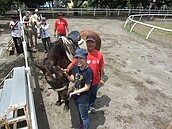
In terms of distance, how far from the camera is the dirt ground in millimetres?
4434

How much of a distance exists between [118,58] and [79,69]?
5362mm

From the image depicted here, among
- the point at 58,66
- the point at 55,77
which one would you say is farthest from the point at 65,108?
the point at 55,77

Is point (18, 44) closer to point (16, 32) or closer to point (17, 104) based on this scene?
point (16, 32)

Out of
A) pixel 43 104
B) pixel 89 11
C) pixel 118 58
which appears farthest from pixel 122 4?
pixel 43 104

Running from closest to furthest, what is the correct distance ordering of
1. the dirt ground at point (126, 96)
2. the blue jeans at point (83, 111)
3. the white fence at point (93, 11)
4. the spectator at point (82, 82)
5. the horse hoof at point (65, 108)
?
1. the spectator at point (82, 82)
2. the blue jeans at point (83, 111)
3. the dirt ground at point (126, 96)
4. the horse hoof at point (65, 108)
5. the white fence at point (93, 11)

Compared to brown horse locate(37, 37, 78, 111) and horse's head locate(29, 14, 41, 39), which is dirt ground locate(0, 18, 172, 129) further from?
horse's head locate(29, 14, 41, 39)

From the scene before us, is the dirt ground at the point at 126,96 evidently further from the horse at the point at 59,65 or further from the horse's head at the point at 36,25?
the horse's head at the point at 36,25

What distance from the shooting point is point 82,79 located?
11.2ft

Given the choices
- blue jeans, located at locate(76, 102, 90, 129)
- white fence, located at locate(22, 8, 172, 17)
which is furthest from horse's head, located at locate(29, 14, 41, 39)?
white fence, located at locate(22, 8, 172, 17)

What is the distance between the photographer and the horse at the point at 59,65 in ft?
11.8

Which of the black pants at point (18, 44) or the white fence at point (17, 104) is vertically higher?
the black pants at point (18, 44)

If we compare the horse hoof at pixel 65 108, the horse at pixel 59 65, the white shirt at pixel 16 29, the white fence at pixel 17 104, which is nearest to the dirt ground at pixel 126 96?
the horse hoof at pixel 65 108

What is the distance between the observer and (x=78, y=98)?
348 centimetres

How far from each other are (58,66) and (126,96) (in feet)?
8.01
